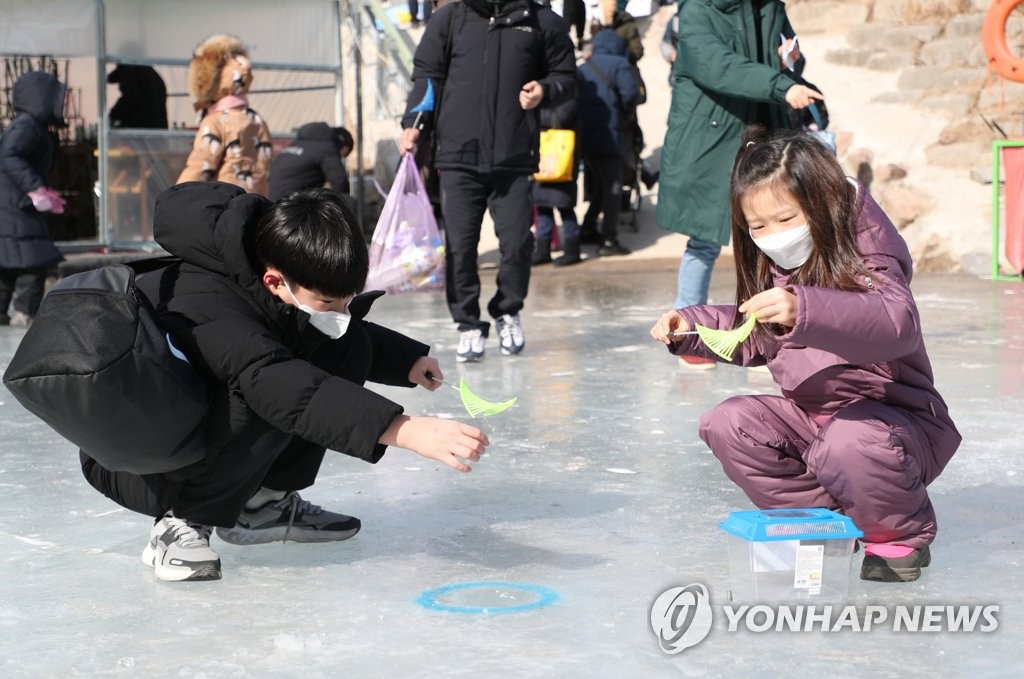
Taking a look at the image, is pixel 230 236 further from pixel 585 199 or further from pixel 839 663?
pixel 585 199

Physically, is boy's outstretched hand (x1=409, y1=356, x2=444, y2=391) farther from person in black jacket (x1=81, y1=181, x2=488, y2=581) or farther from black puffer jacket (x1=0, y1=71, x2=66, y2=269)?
black puffer jacket (x1=0, y1=71, x2=66, y2=269)

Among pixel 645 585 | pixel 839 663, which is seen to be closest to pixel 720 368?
pixel 645 585

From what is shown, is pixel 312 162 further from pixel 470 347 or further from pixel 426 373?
pixel 426 373

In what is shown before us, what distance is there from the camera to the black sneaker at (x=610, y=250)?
34.2 feet

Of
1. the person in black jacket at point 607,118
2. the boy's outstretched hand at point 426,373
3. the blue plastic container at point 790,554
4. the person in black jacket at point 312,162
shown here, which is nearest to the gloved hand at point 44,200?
the person in black jacket at point 312,162

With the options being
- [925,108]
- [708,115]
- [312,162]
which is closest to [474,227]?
[708,115]

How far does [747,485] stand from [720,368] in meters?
2.61

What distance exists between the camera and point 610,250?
10.5 meters

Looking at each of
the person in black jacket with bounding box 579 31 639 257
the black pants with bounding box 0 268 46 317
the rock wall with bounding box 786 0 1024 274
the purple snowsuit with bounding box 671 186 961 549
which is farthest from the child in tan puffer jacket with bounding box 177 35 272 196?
the purple snowsuit with bounding box 671 186 961 549

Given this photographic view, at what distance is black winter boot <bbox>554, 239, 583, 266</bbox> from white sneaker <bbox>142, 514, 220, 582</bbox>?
24.5 ft

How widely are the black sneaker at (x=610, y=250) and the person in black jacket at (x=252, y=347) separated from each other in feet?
25.1

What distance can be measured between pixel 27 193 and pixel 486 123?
2944 millimetres

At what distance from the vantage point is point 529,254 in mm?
5680

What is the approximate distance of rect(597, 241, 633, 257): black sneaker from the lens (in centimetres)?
1042
